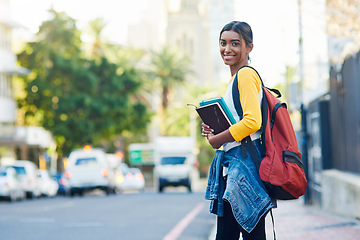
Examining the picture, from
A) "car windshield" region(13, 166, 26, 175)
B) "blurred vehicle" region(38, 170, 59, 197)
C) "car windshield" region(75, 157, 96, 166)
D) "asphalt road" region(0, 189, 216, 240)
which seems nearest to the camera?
"asphalt road" region(0, 189, 216, 240)

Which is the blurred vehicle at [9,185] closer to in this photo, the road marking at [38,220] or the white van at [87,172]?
the white van at [87,172]

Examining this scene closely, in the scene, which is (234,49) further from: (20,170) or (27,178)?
(20,170)

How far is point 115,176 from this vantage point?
3231cm

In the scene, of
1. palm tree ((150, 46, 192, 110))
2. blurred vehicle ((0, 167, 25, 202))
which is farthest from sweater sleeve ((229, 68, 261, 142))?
palm tree ((150, 46, 192, 110))

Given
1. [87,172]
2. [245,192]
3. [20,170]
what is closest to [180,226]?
[245,192]

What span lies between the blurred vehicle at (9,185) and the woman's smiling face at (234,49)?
2386 centimetres

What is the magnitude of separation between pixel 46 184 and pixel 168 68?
87.3 feet

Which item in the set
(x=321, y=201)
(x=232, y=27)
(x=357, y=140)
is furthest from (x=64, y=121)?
(x=232, y=27)

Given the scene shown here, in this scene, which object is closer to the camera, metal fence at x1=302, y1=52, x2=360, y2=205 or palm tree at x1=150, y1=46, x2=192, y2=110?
metal fence at x1=302, y1=52, x2=360, y2=205

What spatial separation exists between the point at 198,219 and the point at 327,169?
2.97 m

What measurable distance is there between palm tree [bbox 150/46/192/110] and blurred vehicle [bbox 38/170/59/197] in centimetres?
2410

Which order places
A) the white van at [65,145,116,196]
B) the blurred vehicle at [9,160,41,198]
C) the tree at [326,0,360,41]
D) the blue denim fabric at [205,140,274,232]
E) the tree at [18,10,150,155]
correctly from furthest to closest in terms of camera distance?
the tree at [18,10,150,155], the blurred vehicle at [9,160,41,198], the white van at [65,145,116,196], the tree at [326,0,360,41], the blue denim fabric at [205,140,274,232]

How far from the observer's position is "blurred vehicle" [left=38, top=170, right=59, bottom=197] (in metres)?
36.0

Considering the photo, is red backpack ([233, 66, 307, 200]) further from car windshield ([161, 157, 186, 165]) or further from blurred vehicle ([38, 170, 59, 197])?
blurred vehicle ([38, 170, 59, 197])
